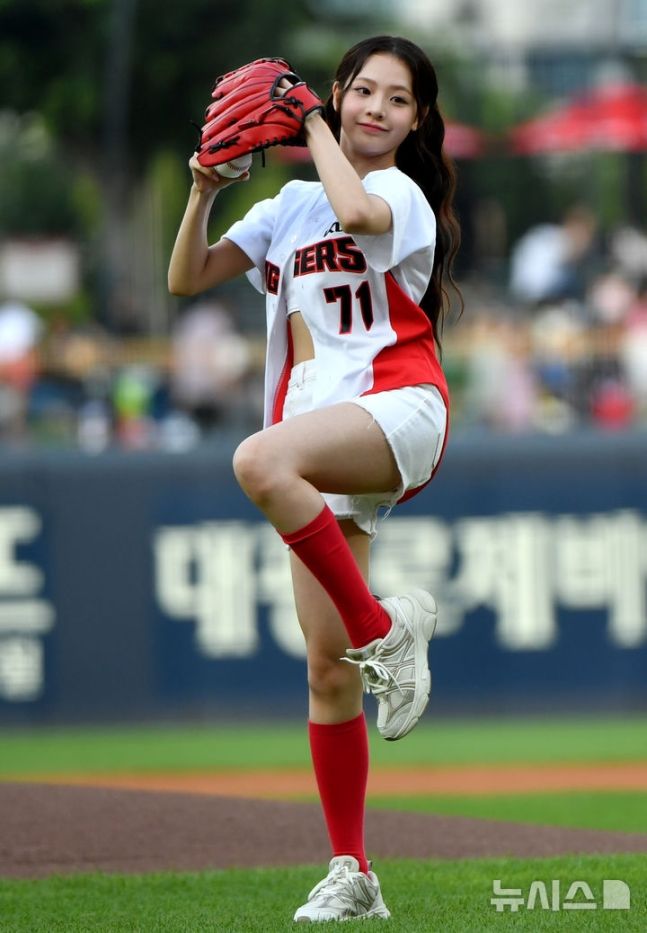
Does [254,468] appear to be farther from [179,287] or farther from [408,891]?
[408,891]

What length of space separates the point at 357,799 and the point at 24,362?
8.16 metres

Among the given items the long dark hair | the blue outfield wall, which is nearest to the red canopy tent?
the blue outfield wall

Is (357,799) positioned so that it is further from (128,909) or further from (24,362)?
(24,362)

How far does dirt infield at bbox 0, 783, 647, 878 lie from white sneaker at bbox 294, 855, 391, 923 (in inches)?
42.5

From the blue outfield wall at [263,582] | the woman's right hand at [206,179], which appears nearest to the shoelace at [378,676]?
the woman's right hand at [206,179]

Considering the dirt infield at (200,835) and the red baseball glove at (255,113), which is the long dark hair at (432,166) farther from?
the dirt infield at (200,835)

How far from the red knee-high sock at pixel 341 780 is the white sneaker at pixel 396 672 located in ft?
0.98

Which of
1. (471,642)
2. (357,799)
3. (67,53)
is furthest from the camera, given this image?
(67,53)

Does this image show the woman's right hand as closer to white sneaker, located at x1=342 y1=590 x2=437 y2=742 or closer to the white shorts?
the white shorts

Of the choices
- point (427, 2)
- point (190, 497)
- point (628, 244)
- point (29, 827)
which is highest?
point (427, 2)

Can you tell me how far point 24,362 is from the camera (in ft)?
40.2

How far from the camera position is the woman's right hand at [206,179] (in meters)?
4.39

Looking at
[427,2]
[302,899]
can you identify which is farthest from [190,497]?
[427,2]

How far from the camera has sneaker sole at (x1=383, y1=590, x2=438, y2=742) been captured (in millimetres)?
4199
